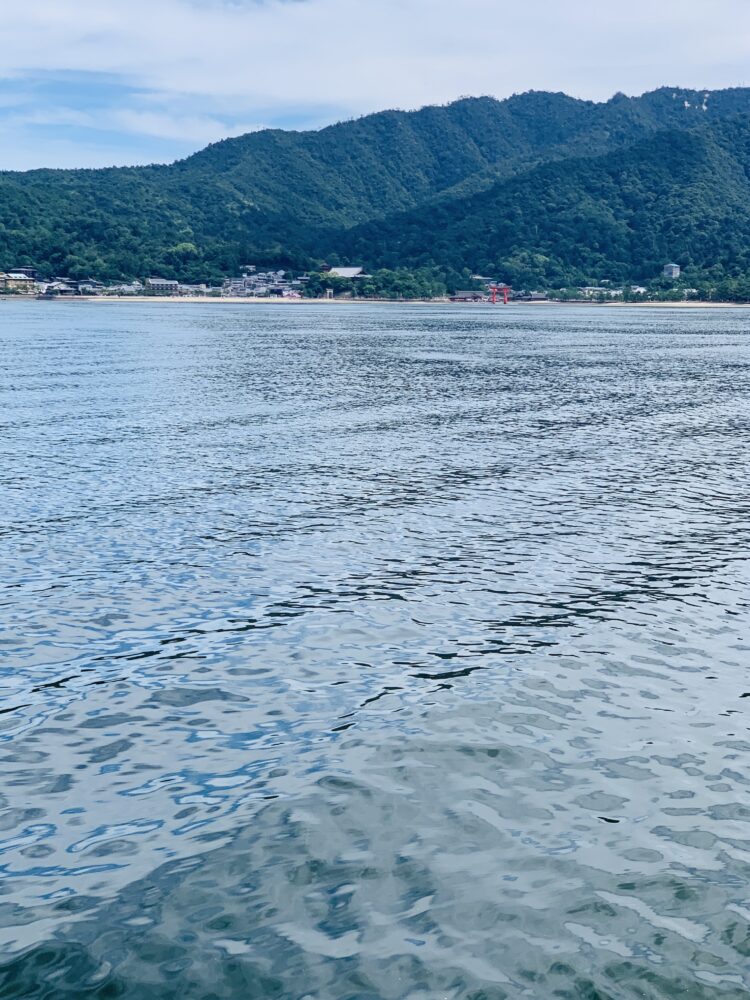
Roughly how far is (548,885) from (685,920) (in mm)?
1477

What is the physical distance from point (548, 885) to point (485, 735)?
3.92m

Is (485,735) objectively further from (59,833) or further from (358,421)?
(358,421)

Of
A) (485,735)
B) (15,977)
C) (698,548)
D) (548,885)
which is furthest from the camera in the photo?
(698,548)

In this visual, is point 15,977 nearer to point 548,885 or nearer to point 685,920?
point 548,885

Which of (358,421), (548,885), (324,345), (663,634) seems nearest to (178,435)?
(358,421)

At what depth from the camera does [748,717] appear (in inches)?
603

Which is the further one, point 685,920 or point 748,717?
point 748,717

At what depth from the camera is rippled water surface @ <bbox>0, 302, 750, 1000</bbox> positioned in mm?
9875

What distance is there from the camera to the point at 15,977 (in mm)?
9266

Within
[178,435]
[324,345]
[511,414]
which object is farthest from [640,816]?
[324,345]

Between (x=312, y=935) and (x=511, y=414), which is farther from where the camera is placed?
(x=511, y=414)

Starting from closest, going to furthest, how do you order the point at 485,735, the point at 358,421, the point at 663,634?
the point at 485,735 < the point at 663,634 < the point at 358,421

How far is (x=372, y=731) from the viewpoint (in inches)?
581

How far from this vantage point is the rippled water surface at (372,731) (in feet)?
32.4
